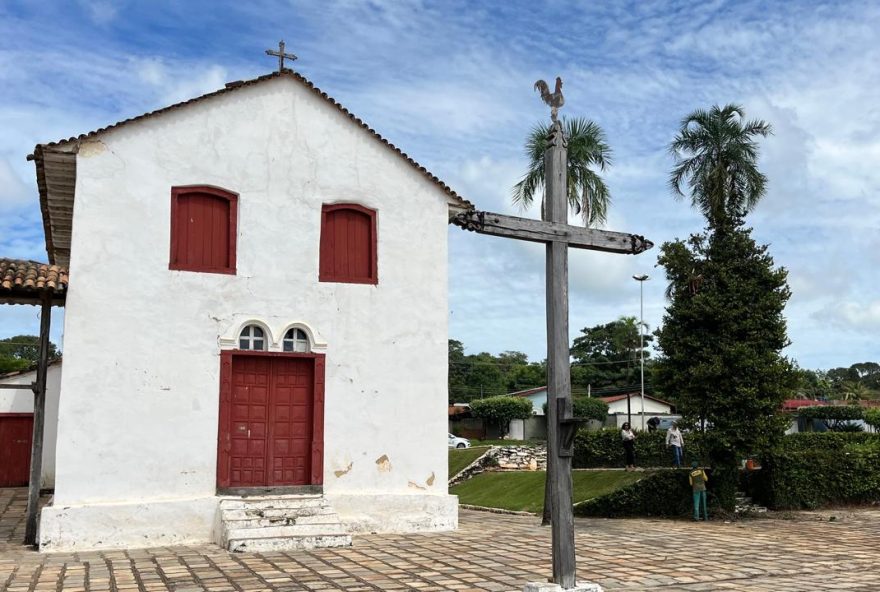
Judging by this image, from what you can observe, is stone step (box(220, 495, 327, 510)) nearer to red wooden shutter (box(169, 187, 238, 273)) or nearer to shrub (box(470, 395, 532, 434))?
red wooden shutter (box(169, 187, 238, 273))

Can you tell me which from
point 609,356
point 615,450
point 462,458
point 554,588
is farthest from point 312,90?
point 609,356

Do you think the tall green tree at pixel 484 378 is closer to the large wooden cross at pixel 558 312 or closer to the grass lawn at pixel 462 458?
the grass lawn at pixel 462 458

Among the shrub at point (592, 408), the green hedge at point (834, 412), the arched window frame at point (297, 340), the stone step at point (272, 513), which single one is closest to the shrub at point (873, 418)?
the green hedge at point (834, 412)

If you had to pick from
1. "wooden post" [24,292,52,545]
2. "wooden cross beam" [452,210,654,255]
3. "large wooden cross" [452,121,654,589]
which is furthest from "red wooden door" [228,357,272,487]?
"large wooden cross" [452,121,654,589]

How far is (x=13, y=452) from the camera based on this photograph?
2283cm

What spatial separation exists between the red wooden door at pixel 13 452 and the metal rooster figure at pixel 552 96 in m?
19.9

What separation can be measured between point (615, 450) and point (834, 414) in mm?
25915

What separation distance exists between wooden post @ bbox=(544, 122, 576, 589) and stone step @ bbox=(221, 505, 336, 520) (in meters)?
5.96

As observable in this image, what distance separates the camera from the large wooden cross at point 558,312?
7.83 metres

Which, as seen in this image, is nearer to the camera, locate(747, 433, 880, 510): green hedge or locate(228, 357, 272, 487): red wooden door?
locate(228, 357, 272, 487): red wooden door

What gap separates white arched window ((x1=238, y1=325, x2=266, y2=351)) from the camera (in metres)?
13.6

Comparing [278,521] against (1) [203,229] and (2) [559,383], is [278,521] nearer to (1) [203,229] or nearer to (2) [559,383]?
(1) [203,229]

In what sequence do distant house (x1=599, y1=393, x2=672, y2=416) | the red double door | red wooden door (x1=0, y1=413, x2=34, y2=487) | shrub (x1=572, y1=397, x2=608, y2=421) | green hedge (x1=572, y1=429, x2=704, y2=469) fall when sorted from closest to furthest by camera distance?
the red double door < red wooden door (x1=0, y1=413, x2=34, y2=487) < green hedge (x1=572, y1=429, x2=704, y2=469) < shrub (x1=572, y1=397, x2=608, y2=421) < distant house (x1=599, y1=393, x2=672, y2=416)

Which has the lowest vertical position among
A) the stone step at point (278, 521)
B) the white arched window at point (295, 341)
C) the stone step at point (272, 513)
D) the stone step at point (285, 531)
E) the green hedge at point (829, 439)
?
the stone step at point (285, 531)
